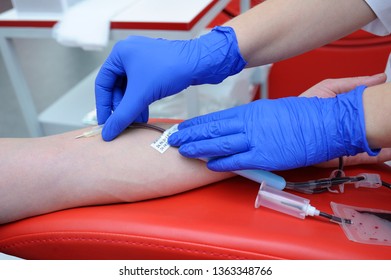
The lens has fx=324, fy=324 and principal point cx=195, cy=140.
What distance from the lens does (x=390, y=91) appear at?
60cm

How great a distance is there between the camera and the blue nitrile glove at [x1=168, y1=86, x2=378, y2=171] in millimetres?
657

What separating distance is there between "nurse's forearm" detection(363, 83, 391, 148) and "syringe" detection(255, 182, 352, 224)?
167 millimetres

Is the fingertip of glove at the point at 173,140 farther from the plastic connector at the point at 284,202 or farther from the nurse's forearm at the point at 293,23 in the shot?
the nurse's forearm at the point at 293,23

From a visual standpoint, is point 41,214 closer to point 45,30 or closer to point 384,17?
point 45,30

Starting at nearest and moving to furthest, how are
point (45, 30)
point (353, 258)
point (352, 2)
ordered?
point (353, 258) < point (352, 2) < point (45, 30)

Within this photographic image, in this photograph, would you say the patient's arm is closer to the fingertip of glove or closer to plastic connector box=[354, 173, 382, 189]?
the fingertip of glove

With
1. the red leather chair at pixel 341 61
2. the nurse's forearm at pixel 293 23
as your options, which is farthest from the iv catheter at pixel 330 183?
the red leather chair at pixel 341 61

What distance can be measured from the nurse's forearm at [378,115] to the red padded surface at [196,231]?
0.14 metres

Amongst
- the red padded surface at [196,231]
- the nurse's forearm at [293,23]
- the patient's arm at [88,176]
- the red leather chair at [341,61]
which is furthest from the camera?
the red leather chair at [341,61]

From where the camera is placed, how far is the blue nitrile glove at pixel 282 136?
0.66 metres

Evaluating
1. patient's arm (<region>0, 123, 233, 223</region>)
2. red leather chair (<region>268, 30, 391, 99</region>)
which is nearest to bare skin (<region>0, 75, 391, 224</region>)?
patient's arm (<region>0, 123, 233, 223</region>)

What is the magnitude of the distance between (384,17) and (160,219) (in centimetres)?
78
